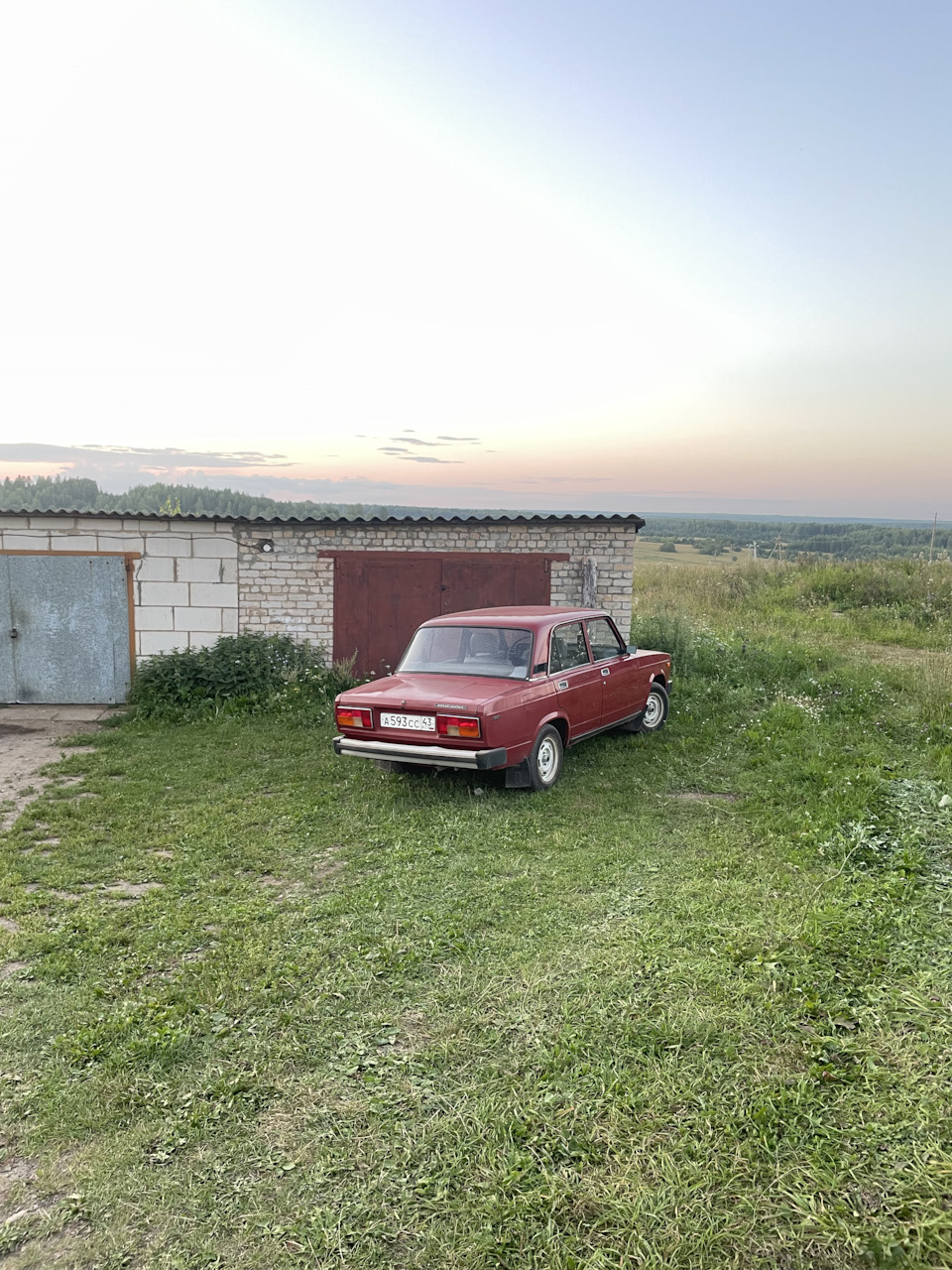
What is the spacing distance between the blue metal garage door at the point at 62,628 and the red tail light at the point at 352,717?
6174 millimetres

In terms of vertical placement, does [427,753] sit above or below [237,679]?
above

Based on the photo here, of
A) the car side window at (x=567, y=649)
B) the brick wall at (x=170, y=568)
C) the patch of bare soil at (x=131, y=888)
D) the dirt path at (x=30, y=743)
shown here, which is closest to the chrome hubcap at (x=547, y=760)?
the car side window at (x=567, y=649)

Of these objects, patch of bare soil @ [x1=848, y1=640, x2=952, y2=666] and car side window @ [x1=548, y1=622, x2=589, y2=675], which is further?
patch of bare soil @ [x1=848, y1=640, x2=952, y2=666]

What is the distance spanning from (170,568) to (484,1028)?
9761mm

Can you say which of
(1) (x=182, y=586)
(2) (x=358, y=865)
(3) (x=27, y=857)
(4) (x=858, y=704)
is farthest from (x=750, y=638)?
(3) (x=27, y=857)

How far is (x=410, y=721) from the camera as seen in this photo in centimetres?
658

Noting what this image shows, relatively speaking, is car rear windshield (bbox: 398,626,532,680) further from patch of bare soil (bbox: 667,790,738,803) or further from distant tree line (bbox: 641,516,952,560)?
distant tree line (bbox: 641,516,952,560)

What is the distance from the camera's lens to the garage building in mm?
11555

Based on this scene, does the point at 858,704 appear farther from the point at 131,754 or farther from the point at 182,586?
the point at 182,586

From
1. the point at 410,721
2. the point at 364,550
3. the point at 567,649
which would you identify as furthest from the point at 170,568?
the point at 567,649

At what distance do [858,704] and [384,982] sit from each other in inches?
303

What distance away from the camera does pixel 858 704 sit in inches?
378

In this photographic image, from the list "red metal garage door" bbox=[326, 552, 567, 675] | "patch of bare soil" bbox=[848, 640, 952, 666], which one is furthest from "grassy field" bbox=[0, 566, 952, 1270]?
"patch of bare soil" bbox=[848, 640, 952, 666]

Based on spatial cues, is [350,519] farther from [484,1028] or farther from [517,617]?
[484,1028]
